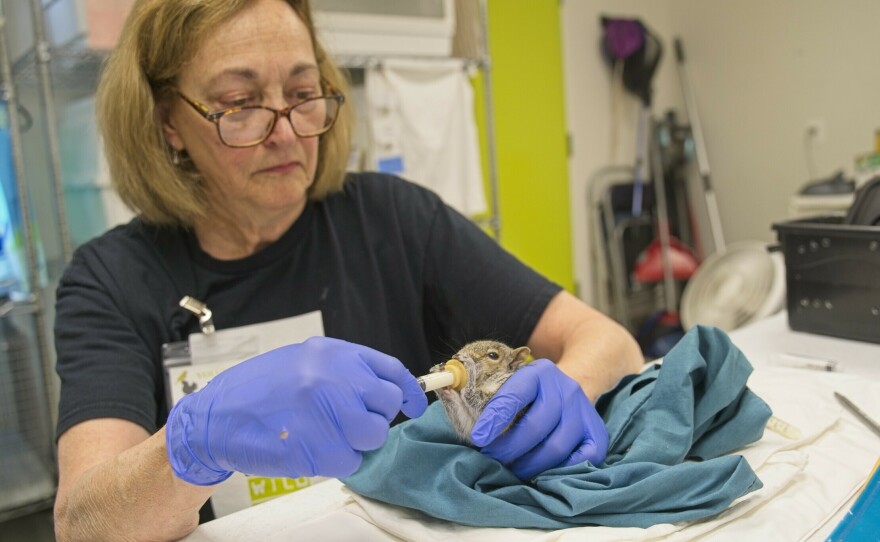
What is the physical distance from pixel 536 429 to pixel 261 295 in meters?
0.62

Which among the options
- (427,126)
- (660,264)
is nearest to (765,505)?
(427,126)

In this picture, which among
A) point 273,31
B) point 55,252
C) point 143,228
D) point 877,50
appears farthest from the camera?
point 877,50

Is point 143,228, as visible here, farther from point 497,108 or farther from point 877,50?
point 877,50

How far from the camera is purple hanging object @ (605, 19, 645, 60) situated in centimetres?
384

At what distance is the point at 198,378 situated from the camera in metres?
1.12

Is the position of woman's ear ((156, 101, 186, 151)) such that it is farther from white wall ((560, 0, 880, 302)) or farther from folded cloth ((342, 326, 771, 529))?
white wall ((560, 0, 880, 302))

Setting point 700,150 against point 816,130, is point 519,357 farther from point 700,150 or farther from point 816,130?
point 700,150

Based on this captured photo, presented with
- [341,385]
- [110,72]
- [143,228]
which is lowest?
[341,385]

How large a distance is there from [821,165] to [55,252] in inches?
136

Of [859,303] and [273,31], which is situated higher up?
[273,31]

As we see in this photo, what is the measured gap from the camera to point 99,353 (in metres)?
1.00

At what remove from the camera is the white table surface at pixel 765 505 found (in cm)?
70

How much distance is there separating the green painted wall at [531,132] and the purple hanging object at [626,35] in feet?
1.08

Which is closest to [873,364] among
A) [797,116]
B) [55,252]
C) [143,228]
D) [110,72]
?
[143,228]
